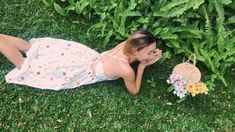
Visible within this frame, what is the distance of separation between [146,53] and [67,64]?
0.84 meters

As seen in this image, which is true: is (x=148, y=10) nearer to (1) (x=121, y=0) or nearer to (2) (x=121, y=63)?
(1) (x=121, y=0)

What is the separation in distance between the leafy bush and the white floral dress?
18.1 inches

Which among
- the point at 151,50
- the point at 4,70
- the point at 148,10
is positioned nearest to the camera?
the point at 151,50

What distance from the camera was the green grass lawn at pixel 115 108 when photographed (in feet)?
16.7

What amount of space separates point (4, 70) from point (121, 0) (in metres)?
1.47

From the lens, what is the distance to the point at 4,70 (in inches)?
212

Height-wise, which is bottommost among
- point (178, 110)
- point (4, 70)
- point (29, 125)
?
point (178, 110)

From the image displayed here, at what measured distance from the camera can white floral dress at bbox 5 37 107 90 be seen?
525 centimetres

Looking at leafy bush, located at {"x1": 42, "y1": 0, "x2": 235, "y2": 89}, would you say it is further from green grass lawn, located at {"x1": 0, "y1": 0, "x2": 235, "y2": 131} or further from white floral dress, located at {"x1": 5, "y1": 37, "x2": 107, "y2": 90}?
white floral dress, located at {"x1": 5, "y1": 37, "x2": 107, "y2": 90}

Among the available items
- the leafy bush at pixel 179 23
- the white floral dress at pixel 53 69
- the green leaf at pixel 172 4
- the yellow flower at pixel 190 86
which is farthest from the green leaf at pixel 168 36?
the white floral dress at pixel 53 69

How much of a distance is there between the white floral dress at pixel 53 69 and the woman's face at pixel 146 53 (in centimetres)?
51

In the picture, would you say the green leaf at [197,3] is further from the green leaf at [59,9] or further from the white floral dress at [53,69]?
the green leaf at [59,9]

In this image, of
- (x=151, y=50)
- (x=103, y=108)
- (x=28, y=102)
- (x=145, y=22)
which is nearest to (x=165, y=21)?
(x=145, y=22)

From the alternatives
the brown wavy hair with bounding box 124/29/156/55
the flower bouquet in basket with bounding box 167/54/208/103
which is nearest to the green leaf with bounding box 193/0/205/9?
the flower bouquet in basket with bounding box 167/54/208/103
